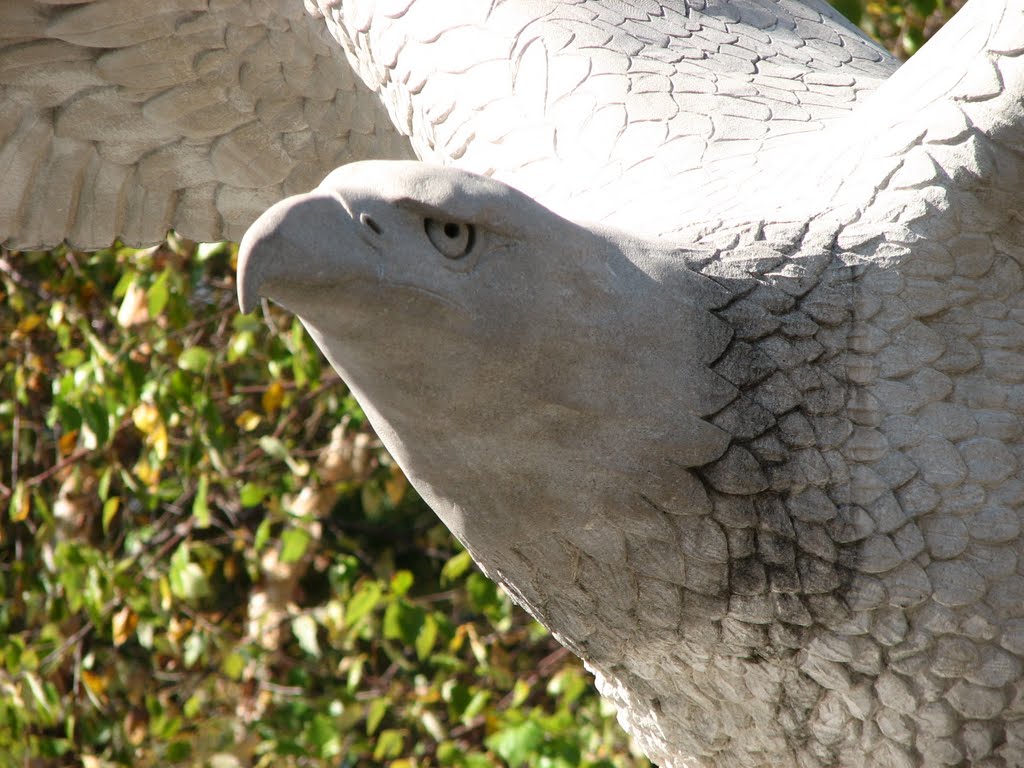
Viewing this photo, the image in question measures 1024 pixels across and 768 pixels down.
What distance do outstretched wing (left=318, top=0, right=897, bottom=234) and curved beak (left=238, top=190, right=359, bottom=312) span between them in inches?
15.3

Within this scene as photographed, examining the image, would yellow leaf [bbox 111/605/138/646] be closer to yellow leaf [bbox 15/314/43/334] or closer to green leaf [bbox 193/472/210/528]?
green leaf [bbox 193/472/210/528]

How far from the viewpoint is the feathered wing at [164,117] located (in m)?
1.74

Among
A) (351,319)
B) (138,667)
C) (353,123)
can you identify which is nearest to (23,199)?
(353,123)

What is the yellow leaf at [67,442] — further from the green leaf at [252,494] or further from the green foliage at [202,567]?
the green leaf at [252,494]

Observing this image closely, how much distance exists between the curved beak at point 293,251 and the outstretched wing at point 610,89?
1.28 feet

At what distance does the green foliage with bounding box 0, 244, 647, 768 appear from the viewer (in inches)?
119

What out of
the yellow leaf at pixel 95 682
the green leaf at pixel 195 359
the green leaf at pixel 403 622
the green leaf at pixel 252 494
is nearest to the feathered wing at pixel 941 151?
the green leaf at pixel 403 622

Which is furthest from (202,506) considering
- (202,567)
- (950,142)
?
(950,142)

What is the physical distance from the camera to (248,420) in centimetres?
330

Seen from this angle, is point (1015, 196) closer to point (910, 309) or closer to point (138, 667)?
point (910, 309)

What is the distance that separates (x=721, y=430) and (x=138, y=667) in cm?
287

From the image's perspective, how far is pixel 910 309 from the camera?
1.19 m

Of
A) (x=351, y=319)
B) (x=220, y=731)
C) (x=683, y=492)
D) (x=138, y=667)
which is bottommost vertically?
(x=138, y=667)

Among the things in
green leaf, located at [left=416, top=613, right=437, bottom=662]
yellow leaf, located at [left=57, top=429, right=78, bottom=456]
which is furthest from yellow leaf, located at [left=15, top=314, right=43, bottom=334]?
green leaf, located at [left=416, top=613, right=437, bottom=662]
